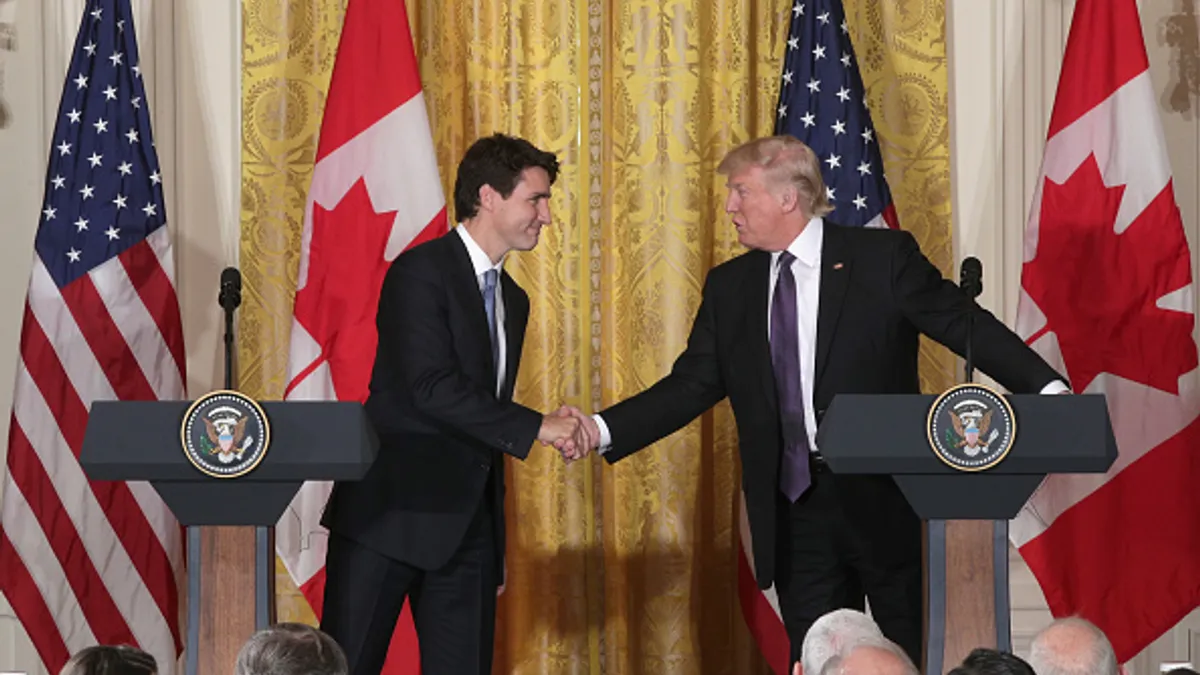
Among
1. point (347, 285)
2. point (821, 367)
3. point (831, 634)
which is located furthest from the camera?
point (347, 285)

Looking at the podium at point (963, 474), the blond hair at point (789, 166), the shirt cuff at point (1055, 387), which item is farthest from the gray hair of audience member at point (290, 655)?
the blond hair at point (789, 166)

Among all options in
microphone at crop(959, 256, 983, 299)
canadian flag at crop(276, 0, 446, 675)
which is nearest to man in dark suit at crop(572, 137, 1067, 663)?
microphone at crop(959, 256, 983, 299)

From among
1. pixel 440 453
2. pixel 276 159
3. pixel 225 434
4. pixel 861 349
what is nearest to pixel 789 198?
pixel 861 349

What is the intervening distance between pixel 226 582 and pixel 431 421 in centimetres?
73

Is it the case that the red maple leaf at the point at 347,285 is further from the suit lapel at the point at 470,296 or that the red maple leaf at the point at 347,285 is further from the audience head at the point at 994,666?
the audience head at the point at 994,666

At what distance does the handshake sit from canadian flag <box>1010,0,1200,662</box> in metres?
1.58

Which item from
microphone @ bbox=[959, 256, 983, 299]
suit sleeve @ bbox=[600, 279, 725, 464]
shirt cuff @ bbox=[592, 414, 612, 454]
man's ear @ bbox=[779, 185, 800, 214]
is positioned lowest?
shirt cuff @ bbox=[592, 414, 612, 454]

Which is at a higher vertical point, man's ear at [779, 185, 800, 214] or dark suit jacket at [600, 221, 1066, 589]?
man's ear at [779, 185, 800, 214]

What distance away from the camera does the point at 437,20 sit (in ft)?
19.4

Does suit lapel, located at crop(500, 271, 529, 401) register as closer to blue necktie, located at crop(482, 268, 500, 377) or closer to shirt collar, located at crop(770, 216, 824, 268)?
blue necktie, located at crop(482, 268, 500, 377)

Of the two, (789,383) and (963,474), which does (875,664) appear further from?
(789,383)

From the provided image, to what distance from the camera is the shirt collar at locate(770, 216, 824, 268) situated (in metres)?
4.71

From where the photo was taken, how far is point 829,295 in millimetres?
4609

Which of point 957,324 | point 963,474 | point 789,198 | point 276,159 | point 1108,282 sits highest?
point 276,159
